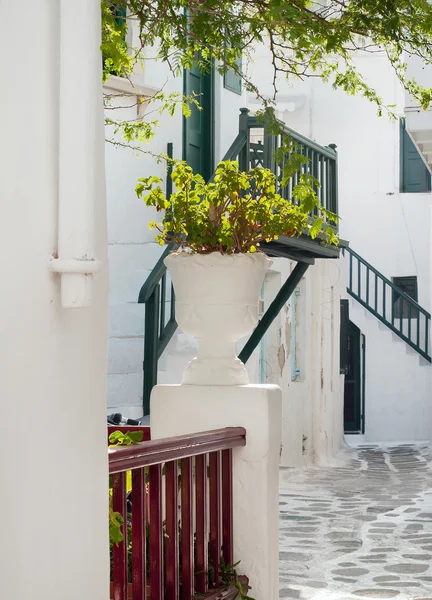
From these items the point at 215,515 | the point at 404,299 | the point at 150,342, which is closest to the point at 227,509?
the point at 215,515

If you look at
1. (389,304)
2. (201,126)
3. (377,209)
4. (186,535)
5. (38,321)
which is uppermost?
(201,126)

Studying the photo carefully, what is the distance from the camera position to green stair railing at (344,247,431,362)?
56.6ft

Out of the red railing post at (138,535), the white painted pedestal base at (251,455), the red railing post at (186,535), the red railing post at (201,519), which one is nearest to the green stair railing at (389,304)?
the white painted pedestal base at (251,455)

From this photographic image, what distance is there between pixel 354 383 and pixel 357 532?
938 cm

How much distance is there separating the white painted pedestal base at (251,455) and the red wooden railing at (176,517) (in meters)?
0.07

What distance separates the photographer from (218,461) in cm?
474

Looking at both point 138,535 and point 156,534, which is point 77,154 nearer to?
point 138,535

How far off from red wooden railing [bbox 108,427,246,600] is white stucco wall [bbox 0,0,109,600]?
1162 millimetres

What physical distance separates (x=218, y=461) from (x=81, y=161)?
2.61 meters

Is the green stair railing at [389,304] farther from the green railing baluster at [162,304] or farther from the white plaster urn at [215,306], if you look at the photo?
the white plaster urn at [215,306]

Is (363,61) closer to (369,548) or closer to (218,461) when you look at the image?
(369,548)

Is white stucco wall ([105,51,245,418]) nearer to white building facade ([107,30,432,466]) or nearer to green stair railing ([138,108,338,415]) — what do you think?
white building facade ([107,30,432,466])

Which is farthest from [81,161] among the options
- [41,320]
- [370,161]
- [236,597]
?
[370,161]

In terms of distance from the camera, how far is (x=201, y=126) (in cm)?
1148
